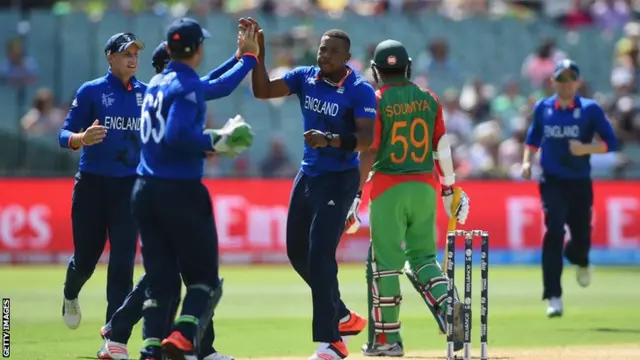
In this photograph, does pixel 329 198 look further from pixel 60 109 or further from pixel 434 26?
pixel 434 26

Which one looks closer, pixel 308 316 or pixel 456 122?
pixel 308 316

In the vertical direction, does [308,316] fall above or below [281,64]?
below

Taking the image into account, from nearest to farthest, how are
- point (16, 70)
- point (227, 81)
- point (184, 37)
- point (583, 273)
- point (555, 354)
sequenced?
1. point (184, 37)
2. point (227, 81)
3. point (555, 354)
4. point (583, 273)
5. point (16, 70)

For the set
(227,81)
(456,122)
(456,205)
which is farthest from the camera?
(456,122)

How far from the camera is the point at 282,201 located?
880 inches

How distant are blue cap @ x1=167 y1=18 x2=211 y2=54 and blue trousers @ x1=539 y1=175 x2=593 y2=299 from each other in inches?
276

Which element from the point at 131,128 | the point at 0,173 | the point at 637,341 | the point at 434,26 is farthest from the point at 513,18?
the point at 131,128

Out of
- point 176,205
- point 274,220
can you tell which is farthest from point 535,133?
point 176,205

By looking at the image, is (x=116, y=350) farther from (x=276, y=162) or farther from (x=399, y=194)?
(x=276, y=162)

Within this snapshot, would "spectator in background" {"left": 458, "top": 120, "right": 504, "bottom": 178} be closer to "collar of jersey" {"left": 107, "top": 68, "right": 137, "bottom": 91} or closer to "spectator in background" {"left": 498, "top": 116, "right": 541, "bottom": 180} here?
"spectator in background" {"left": 498, "top": 116, "right": 541, "bottom": 180}

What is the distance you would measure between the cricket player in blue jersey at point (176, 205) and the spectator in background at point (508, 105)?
56.8 feet

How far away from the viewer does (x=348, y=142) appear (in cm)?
1040

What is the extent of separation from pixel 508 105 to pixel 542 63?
4.01 ft

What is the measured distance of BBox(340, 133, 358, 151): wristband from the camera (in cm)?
1039
